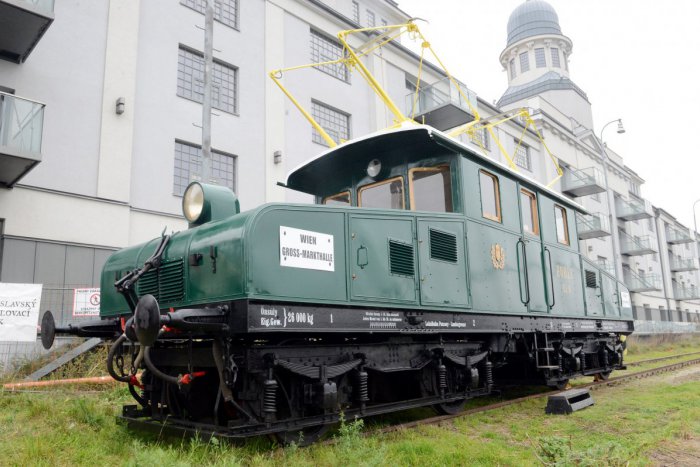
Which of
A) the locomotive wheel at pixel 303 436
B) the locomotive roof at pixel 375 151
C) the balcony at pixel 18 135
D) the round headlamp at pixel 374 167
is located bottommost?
the locomotive wheel at pixel 303 436

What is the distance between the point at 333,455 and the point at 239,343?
128cm

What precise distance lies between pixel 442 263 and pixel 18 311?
7.78m

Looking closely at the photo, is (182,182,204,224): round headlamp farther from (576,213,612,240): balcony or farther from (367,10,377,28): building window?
(576,213,612,240): balcony

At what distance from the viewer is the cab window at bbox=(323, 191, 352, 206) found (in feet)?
26.6

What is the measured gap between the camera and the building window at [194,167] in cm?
1553

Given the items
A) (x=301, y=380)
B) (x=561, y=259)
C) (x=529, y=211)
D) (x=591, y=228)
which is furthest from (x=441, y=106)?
(x=301, y=380)

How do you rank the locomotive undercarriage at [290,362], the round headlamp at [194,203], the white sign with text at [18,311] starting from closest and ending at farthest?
the locomotive undercarriage at [290,362] → the round headlamp at [194,203] → the white sign with text at [18,311]

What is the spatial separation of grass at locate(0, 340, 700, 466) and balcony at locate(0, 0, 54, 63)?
759cm

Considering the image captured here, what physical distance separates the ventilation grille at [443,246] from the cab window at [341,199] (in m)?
1.56

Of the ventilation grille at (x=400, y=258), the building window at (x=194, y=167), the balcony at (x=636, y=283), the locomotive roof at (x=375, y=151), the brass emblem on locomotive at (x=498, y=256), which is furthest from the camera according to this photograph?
the balcony at (x=636, y=283)

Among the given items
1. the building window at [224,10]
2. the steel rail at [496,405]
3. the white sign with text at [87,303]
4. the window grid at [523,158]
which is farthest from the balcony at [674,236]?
the white sign with text at [87,303]

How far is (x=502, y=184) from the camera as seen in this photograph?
27.7 ft

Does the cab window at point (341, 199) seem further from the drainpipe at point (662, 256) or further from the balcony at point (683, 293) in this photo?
the balcony at point (683, 293)

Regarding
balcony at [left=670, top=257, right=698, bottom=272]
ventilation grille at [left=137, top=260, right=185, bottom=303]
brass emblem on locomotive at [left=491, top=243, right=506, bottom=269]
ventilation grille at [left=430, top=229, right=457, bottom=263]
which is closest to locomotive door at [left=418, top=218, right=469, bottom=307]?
ventilation grille at [left=430, top=229, right=457, bottom=263]
